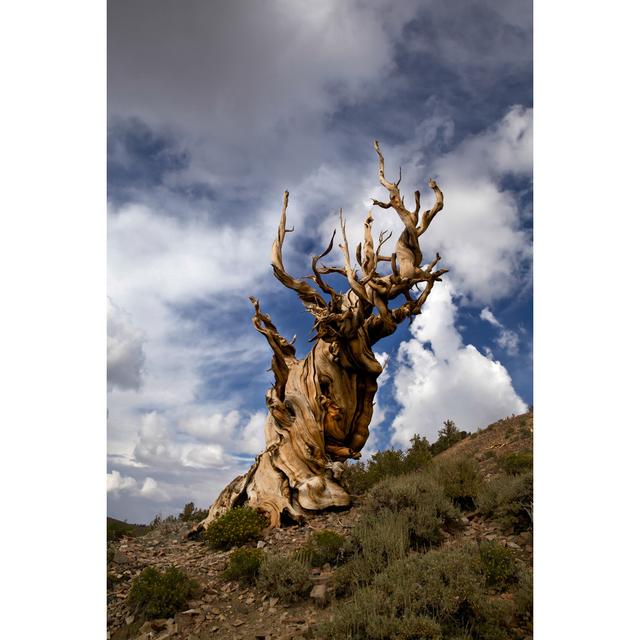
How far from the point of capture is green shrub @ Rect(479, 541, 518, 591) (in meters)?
4.82

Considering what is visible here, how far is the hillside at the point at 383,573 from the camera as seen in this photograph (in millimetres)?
4207

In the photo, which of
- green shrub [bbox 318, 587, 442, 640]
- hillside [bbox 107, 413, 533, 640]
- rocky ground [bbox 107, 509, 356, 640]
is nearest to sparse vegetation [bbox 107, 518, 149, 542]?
hillside [bbox 107, 413, 533, 640]

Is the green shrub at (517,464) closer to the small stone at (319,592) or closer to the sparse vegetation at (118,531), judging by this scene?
the small stone at (319,592)

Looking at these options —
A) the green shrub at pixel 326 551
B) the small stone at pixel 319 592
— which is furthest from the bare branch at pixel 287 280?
the small stone at pixel 319 592

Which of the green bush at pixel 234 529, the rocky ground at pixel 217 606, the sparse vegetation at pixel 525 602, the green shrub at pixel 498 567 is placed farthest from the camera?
the green bush at pixel 234 529

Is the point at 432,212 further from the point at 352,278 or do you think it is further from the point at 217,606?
the point at 217,606

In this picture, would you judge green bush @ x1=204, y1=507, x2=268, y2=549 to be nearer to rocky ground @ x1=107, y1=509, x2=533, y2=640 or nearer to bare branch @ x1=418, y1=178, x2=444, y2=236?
rocky ground @ x1=107, y1=509, x2=533, y2=640

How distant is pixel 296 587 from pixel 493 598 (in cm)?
171

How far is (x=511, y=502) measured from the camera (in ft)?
21.1

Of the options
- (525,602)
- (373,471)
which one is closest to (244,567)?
(525,602)

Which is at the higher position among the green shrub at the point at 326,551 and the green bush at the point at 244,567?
the green shrub at the point at 326,551

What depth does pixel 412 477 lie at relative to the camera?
24.0 ft

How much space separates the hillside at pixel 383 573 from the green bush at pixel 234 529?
0.19 meters
